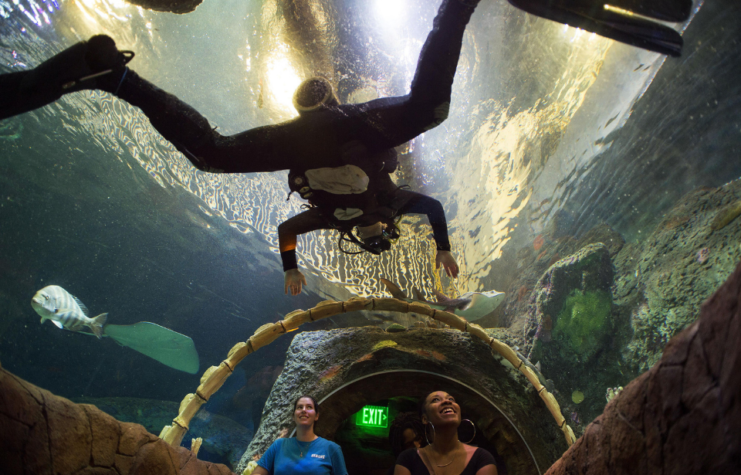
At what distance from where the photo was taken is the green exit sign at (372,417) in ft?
14.7

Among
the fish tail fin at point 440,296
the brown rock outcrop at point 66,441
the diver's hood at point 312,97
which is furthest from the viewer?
the fish tail fin at point 440,296

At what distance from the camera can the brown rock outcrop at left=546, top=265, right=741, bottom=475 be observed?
0.51m

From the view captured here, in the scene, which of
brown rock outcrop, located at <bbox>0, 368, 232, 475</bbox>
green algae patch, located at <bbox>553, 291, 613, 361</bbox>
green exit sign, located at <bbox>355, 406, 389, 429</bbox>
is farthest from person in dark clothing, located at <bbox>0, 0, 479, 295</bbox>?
green algae patch, located at <bbox>553, 291, 613, 361</bbox>

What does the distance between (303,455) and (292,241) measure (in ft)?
6.51

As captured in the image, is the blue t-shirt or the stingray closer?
the blue t-shirt

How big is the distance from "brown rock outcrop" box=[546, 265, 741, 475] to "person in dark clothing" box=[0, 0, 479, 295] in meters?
1.73

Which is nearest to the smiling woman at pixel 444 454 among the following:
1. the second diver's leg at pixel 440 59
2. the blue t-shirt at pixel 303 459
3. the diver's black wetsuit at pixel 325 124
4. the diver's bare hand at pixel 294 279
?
the blue t-shirt at pixel 303 459

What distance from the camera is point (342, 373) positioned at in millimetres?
3260

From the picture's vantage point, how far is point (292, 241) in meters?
3.02

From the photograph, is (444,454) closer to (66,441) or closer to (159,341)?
(66,441)

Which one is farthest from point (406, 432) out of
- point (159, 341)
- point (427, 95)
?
point (159, 341)

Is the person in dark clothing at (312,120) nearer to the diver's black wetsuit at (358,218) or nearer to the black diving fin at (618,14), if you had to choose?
the diver's black wetsuit at (358,218)

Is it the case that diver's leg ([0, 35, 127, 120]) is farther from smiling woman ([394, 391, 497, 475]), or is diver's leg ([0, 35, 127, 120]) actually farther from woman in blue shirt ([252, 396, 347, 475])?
smiling woman ([394, 391, 497, 475])

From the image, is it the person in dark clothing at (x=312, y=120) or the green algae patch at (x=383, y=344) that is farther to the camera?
the green algae patch at (x=383, y=344)
